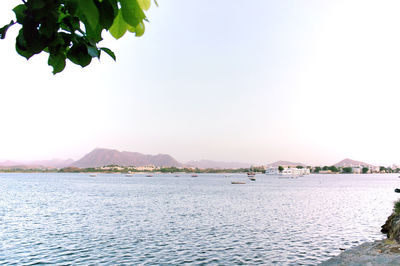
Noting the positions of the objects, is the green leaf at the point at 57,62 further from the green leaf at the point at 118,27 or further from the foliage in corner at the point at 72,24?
Answer: the green leaf at the point at 118,27

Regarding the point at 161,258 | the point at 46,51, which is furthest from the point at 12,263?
the point at 46,51

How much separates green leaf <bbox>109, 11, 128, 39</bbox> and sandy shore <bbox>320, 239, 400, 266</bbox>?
21.2m

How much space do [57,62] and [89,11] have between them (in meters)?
0.62

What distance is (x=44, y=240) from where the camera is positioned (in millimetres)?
31250

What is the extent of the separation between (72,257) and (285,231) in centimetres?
2450

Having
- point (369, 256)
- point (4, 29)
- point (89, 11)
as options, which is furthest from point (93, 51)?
point (369, 256)

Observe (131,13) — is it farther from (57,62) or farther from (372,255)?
(372,255)

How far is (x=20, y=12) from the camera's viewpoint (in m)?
1.34

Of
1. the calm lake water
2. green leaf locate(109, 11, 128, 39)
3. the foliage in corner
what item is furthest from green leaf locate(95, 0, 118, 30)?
the calm lake water

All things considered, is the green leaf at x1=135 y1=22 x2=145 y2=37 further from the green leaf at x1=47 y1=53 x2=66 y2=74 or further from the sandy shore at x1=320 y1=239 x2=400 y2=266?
the sandy shore at x1=320 y1=239 x2=400 y2=266

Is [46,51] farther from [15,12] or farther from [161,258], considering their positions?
[161,258]

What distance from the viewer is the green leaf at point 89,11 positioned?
3.85 ft

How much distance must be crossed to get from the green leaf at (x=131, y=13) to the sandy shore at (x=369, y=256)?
2123 cm

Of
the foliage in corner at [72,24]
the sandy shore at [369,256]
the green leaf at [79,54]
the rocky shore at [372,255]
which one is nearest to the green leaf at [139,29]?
the foliage in corner at [72,24]
